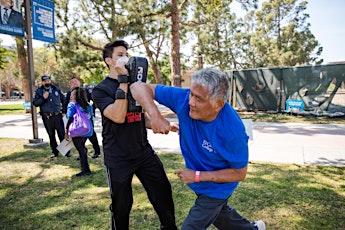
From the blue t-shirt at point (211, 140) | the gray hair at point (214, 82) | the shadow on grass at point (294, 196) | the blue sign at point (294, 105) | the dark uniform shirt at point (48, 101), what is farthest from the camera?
the blue sign at point (294, 105)

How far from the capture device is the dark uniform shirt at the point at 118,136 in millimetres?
2324

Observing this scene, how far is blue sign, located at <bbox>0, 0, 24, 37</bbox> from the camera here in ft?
20.7

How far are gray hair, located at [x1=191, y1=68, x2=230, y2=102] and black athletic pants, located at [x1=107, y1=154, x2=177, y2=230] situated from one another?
1.09 m

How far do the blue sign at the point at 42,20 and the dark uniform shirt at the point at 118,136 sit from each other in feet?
19.0

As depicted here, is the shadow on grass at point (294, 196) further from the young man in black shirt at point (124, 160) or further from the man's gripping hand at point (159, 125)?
the man's gripping hand at point (159, 125)

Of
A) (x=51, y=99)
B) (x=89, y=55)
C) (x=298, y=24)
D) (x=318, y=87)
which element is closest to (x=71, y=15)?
(x=89, y=55)

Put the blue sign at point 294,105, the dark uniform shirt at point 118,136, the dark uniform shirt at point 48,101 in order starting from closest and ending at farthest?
1. the dark uniform shirt at point 118,136
2. the dark uniform shirt at point 48,101
3. the blue sign at point 294,105

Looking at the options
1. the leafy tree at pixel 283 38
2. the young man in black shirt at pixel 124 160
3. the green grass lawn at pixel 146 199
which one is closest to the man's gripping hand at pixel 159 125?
the young man in black shirt at pixel 124 160

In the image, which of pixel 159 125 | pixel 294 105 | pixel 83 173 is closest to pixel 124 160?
pixel 159 125

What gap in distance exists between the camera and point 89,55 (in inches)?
534

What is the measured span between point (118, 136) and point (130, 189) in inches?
19.3

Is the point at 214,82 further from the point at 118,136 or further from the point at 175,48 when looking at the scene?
the point at 175,48

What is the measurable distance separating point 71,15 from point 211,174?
44.8 ft

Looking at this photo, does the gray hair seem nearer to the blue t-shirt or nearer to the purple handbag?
the blue t-shirt
